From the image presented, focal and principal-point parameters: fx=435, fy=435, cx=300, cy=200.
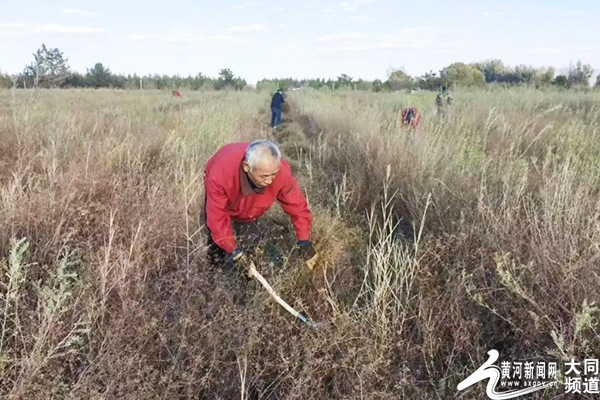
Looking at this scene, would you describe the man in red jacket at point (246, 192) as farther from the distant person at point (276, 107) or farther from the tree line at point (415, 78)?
the distant person at point (276, 107)

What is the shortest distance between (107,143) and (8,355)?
3.22 meters

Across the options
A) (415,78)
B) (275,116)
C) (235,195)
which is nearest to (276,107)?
(275,116)

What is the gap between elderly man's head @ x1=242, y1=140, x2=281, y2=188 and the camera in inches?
96.7

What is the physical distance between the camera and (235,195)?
2.80 meters

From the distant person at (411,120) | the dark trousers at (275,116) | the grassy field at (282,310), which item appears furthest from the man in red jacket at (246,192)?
the dark trousers at (275,116)

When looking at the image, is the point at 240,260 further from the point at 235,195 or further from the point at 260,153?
the point at 260,153

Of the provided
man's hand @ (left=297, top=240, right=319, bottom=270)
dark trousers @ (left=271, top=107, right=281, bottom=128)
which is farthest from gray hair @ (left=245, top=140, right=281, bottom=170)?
dark trousers @ (left=271, top=107, right=281, bottom=128)

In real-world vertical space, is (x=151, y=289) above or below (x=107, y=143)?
below

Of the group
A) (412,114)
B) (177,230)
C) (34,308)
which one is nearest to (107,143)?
(177,230)

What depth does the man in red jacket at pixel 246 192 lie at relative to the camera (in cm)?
250

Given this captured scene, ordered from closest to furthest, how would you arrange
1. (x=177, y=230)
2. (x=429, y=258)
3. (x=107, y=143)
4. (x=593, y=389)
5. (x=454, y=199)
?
(x=593, y=389) < (x=429, y=258) < (x=177, y=230) < (x=454, y=199) < (x=107, y=143)

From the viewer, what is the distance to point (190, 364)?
192 centimetres

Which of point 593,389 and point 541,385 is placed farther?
point 541,385

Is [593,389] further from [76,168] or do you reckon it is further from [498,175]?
[76,168]
